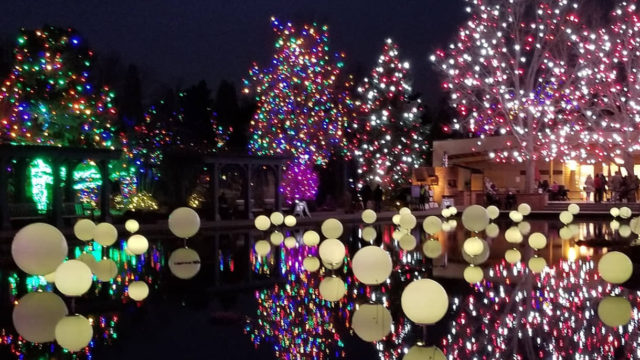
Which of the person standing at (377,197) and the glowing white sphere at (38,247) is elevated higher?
the person standing at (377,197)

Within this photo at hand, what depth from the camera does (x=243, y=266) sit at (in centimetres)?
1308

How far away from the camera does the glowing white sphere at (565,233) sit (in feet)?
60.4

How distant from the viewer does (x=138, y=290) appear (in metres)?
10.2

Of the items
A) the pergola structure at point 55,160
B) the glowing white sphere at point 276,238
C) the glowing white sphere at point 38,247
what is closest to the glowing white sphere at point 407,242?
the glowing white sphere at point 276,238

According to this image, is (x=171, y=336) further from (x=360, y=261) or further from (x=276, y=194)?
(x=276, y=194)

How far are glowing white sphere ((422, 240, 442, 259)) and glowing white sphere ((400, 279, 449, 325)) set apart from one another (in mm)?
7879

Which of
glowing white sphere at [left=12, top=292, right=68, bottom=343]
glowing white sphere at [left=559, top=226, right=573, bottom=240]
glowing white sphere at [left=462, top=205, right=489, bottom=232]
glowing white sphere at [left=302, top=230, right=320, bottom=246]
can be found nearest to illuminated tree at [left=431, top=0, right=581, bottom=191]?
glowing white sphere at [left=559, top=226, right=573, bottom=240]

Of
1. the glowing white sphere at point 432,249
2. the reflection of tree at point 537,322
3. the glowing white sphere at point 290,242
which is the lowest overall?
the reflection of tree at point 537,322

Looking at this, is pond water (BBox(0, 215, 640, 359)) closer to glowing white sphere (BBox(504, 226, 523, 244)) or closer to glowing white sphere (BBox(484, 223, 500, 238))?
glowing white sphere (BBox(504, 226, 523, 244))

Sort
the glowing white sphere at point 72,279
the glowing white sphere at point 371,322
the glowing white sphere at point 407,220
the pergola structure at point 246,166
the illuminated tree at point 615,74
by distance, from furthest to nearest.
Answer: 1. the illuminated tree at point 615,74
2. the pergola structure at point 246,166
3. the glowing white sphere at point 407,220
4. the glowing white sphere at point 72,279
5. the glowing white sphere at point 371,322

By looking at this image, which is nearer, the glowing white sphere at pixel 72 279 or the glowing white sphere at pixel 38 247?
the glowing white sphere at pixel 38 247

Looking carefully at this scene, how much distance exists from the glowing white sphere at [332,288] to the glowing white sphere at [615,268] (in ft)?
12.9

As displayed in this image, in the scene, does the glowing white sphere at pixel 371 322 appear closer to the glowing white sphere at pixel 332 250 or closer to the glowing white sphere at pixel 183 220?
the glowing white sphere at pixel 332 250

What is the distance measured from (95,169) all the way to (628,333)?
24905 mm
